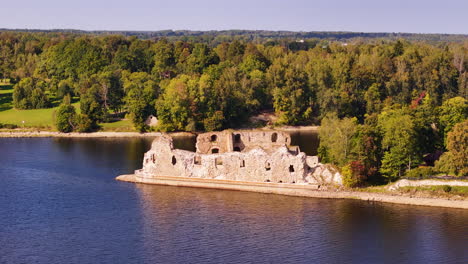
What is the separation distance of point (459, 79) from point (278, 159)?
60.2 m

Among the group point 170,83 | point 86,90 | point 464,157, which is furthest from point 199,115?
point 464,157

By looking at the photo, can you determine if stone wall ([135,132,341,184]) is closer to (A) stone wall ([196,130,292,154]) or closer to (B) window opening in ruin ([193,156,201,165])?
(B) window opening in ruin ([193,156,201,165])

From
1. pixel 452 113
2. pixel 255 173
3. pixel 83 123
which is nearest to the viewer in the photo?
pixel 255 173

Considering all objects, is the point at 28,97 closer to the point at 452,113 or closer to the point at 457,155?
the point at 452,113

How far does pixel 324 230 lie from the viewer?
45031mm

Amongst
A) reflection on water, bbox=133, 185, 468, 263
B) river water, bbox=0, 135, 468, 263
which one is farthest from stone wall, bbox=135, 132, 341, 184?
reflection on water, bbox=133, 185, 468, 263

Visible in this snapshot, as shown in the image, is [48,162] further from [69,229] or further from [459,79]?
[459,79]

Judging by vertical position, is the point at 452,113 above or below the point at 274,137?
above

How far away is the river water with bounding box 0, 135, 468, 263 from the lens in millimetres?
40969

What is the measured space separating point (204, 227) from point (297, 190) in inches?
425

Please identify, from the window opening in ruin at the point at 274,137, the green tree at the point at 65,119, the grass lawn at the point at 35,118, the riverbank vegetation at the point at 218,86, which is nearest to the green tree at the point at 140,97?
the riverbank vegetation at the point at 218,86

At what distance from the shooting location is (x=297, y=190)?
5381 centimetres

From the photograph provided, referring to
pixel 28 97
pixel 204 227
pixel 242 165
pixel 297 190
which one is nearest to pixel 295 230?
pixel 204 227

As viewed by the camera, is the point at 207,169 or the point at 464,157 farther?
the point at 207,169
